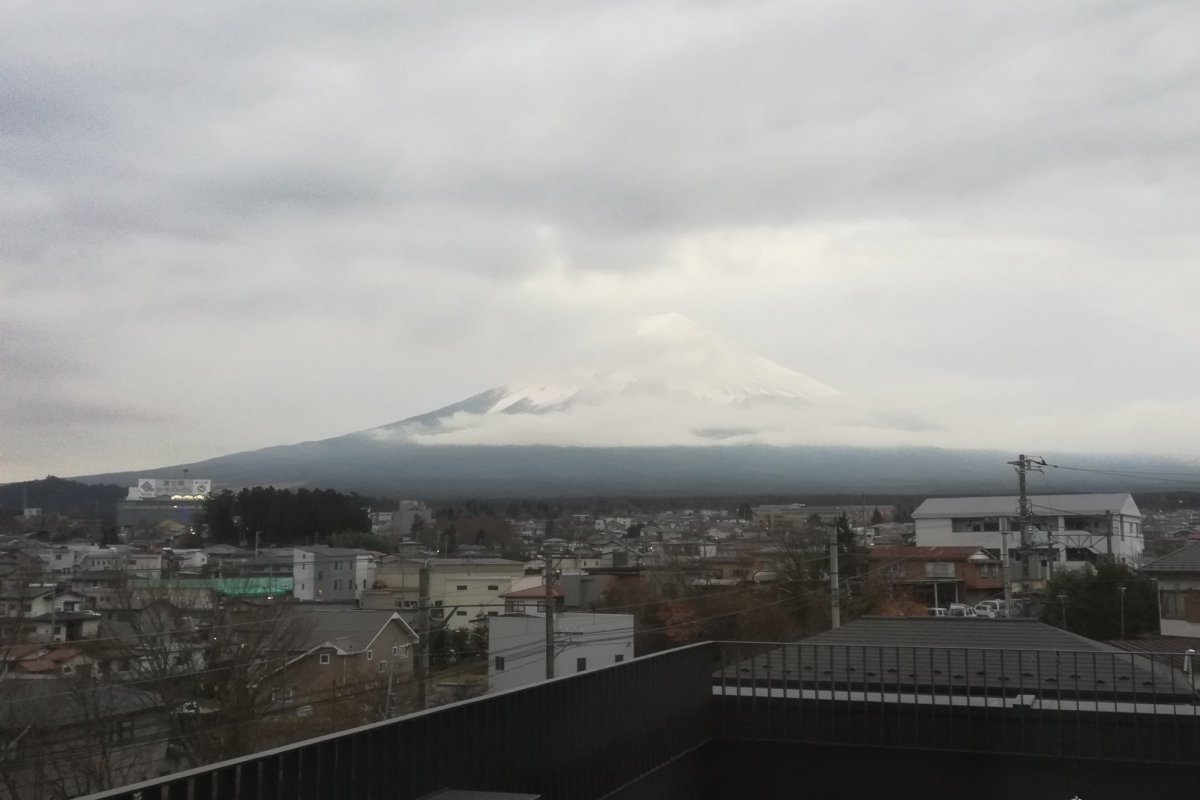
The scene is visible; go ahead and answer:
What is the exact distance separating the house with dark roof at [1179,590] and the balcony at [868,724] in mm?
14606

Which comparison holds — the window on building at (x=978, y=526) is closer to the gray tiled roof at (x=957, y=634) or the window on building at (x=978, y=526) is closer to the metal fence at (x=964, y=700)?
the gray tiled roof at (x=957, y=634)

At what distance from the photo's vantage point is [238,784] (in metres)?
4.07

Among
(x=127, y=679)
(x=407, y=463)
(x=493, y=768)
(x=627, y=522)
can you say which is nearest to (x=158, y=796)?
(x=493, y=768)

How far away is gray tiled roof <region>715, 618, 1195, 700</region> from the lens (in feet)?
29.6

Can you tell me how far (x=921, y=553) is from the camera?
32344 mm

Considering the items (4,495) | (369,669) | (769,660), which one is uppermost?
(4,495)

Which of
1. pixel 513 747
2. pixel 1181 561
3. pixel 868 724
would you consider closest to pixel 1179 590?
pixel 1181 561

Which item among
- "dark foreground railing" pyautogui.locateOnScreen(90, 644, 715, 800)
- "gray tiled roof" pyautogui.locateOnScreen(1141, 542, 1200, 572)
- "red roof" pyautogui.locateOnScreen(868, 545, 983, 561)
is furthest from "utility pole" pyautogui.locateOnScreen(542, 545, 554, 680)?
"red roof" pyautogui.locateOnScreen(868, 545, 983, 561)

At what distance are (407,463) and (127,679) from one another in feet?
109

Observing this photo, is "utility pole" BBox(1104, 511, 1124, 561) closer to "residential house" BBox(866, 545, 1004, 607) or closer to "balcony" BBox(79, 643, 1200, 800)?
"residential house" BBox(866, 545, 1004, 607)

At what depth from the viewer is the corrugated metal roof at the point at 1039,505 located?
35188 millimetres

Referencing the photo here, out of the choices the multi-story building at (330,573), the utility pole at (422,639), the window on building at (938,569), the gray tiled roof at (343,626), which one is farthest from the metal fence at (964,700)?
the window on building at (938,569)

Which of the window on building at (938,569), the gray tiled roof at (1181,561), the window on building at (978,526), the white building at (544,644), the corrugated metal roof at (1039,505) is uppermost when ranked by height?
the corrugated metal roof at (1039,505)

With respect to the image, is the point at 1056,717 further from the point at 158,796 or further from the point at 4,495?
the point at 4,495
